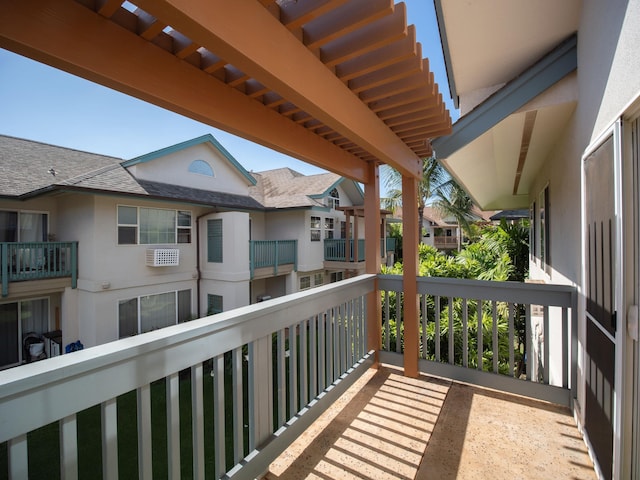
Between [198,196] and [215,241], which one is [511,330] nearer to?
[215,241]

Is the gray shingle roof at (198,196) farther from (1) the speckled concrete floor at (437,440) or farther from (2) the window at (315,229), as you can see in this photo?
(1) the speckled concrete floor at (437,440)

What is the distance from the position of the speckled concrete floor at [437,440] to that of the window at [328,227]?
36.4 ft

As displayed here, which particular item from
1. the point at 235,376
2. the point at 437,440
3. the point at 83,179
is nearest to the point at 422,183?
the point at 83,179

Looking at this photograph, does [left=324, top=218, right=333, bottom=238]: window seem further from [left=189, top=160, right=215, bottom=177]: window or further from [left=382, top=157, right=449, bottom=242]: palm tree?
[left=189, top=160, right=215, bottom=177]: window

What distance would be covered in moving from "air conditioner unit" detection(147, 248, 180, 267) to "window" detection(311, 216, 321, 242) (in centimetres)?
535

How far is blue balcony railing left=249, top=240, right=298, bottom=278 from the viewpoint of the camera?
10622mm

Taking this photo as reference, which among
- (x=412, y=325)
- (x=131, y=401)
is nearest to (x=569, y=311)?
(x=412, y=325)

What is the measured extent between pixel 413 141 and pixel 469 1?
106 centimetres

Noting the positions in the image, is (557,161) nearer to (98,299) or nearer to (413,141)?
(413,141)

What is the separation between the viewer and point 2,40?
105 cm

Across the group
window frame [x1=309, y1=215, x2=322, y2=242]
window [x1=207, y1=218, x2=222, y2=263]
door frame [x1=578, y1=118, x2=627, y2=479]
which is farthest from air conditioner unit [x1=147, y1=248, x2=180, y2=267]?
door frame [x1=578, y1=118, x2=627, y2=479]

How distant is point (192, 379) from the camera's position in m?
1.51

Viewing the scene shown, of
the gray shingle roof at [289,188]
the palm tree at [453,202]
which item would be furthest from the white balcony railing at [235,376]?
the palm tree at [453,202]

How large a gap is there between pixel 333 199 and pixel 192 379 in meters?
13.3
